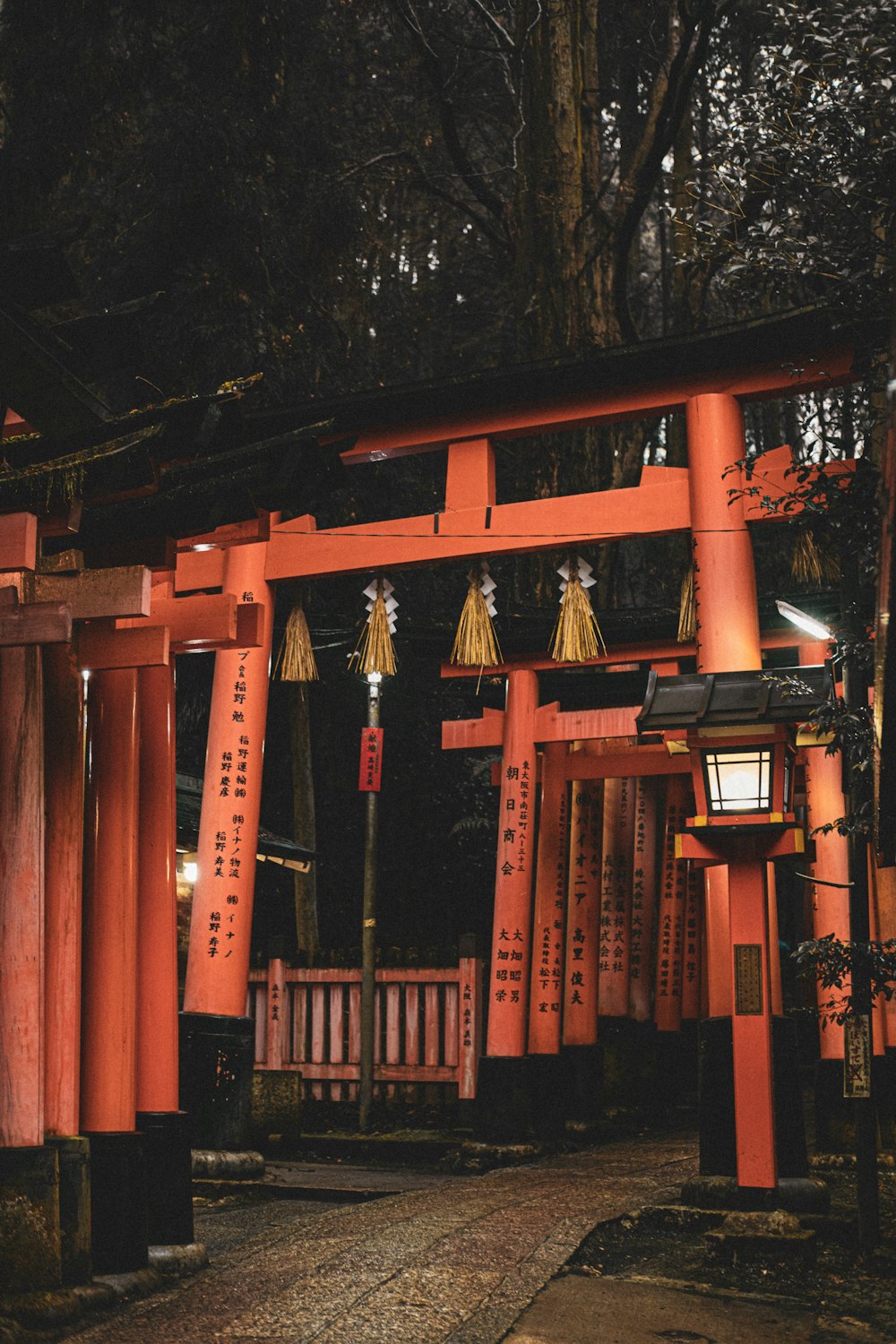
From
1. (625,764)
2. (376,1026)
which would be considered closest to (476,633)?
(625,764)

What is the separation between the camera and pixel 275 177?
17.1 metres

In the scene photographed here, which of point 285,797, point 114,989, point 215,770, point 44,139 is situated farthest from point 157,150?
point 114,989

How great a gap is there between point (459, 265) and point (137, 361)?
64.2ft

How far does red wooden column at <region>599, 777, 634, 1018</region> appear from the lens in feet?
52.7

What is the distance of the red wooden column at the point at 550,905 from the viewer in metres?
13.6

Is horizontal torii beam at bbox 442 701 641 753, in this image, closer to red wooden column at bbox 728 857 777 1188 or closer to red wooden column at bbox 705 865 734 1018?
red wooden column at bbox 705 865 734 1018

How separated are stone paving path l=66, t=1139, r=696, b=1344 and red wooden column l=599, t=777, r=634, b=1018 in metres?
6.06

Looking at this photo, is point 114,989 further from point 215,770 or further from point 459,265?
point 459,265

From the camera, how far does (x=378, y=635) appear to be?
36.0 ft

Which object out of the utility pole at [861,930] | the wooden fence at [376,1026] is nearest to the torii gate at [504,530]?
the utility pole at [861,930]

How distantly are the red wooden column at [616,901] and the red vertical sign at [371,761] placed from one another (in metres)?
2.80

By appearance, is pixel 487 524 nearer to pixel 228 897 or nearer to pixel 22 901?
pixel 228 897

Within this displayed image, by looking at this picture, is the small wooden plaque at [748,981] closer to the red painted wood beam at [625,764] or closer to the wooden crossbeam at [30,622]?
the wooden crossbeam at [30,622]

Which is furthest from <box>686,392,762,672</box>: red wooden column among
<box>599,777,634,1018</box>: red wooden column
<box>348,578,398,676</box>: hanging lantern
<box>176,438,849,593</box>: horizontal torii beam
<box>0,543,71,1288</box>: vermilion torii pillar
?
<box>599,777,634,1018</box>: red wooden column
